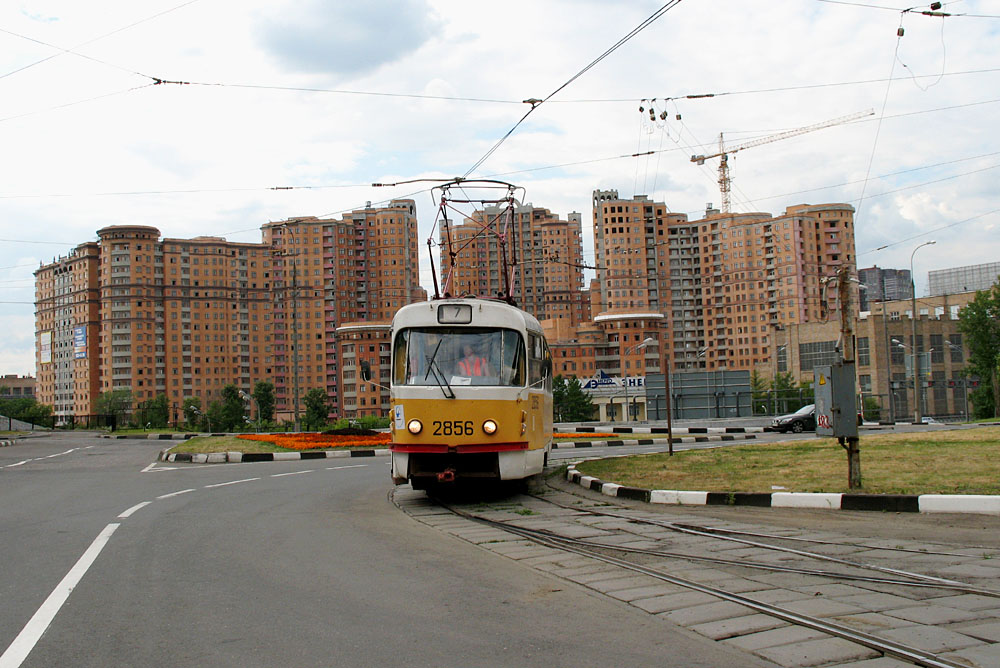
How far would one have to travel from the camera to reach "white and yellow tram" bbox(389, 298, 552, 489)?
39.2 ft

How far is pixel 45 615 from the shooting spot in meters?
5.94

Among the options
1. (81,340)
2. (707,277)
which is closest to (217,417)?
(81,340)

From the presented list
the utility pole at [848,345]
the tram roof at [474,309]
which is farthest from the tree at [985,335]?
the tram roof at [474,309]

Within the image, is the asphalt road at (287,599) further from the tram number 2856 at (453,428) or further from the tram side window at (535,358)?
the tram side window at (535,358)

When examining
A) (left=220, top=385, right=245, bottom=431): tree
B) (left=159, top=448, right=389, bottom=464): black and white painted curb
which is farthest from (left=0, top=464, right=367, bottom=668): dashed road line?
(left=220, top=385, right=245, bottom=431): tree

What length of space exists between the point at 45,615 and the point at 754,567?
5589 mm

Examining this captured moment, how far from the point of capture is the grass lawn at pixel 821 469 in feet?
37.6

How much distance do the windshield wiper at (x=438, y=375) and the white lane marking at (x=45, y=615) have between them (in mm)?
4900

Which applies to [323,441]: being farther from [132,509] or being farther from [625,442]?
[132,509]

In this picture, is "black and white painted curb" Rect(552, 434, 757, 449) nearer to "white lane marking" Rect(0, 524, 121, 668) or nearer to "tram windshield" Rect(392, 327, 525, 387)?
"tram windshield" Rect(392, 327, 525, 387)

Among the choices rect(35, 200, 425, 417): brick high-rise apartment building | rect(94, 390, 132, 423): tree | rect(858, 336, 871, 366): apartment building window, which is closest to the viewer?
rect(858, 336, 871, 366): apartment building window

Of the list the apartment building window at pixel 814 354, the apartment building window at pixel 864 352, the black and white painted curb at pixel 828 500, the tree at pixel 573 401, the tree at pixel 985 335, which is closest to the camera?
the black and white painted curb at pixel 828 500

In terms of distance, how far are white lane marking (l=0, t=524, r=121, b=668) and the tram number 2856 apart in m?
4.63

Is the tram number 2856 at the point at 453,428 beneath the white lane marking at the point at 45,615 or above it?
above
